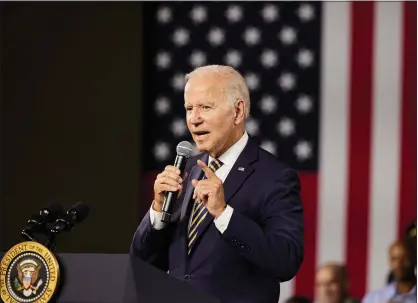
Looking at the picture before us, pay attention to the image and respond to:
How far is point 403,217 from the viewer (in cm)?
493

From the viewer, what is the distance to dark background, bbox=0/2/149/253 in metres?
4.98

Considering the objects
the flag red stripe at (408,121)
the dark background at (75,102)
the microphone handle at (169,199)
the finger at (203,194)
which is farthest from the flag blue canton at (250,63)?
the finger at (203,194)

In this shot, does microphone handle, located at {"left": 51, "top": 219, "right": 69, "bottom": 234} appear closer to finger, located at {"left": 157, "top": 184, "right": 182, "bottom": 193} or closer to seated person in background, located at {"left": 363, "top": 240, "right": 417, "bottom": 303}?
finger, located at {"left": 157, "top": 184, "right": 182, "bottom": 193}

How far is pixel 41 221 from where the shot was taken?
1.76 metres

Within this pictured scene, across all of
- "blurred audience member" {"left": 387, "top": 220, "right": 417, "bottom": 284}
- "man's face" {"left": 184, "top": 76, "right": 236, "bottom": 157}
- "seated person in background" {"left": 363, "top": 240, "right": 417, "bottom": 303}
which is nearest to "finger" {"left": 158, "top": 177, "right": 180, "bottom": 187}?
"man's face" {"left": 184, "top": 76, "right": 236, "bottom": 157}

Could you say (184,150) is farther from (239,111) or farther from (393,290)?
(393,290)

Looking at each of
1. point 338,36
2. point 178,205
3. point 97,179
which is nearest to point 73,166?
point 97,179

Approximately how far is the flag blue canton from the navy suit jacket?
314 centimetres

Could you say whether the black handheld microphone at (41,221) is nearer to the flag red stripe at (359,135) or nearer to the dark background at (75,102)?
the dark background at (75,102)

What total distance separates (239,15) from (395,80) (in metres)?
0.92

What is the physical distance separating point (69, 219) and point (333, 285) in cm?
278

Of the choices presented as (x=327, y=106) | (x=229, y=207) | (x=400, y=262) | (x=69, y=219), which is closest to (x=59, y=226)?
(x=69, y=219)

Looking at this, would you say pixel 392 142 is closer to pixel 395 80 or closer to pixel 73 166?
pixel 395 80

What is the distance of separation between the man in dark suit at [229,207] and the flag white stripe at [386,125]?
3168mm
